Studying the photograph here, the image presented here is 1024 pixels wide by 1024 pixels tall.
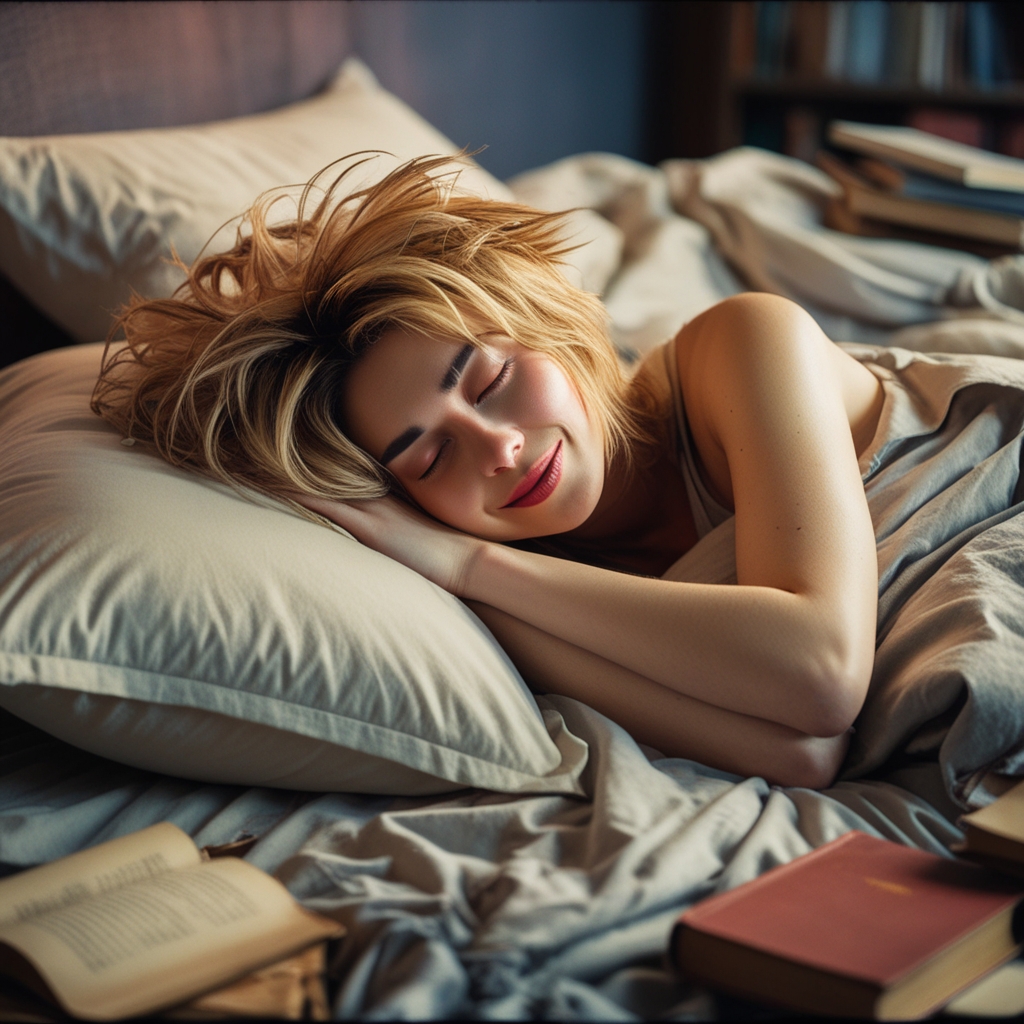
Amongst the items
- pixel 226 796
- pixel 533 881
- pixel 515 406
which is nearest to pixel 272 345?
pixel 515 406

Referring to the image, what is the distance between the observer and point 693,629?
34.5 inches

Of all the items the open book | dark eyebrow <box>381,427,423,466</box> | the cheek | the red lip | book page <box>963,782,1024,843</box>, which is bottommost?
the open book

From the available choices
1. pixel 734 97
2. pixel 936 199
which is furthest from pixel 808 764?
pixel 734 97

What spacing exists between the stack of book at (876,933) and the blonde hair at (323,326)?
0.52 metres

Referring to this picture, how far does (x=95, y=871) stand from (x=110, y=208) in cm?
86

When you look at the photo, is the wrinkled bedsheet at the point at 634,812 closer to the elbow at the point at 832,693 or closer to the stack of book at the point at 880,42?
the elbow at the point at 832,693

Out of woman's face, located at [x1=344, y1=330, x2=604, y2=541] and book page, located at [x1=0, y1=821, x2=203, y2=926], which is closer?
book page, located at [x1=0, y1=821, x2=203, y2=926]

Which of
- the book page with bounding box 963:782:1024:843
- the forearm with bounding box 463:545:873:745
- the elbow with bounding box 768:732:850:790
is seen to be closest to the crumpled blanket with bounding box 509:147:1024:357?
the forearm with bounding box 463:545:873:745

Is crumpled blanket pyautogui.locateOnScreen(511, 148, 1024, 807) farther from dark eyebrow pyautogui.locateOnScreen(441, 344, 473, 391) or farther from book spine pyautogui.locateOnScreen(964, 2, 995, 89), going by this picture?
book spine pyautogui.locateOnScreen(964, 2, 995, 89)

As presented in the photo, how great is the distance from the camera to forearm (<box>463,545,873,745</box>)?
0.85 metres

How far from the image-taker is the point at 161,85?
1.58 m

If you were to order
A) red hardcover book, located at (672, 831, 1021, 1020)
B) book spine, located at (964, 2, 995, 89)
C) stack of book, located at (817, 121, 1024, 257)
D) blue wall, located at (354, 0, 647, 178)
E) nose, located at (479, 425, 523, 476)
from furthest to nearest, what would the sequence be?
1. book spine, located at (964, 2, 995, 89)
2. blue wall, located at (354, 0, 647, 178)
3. stack of book, located at (817, 121, 1024, 257)
4. nose, located at (479, 425, 523, 476)
5. red hardcover book, located at (672, 831, 1021, 1020)

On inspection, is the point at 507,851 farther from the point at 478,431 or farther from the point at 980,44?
the point at 980,44

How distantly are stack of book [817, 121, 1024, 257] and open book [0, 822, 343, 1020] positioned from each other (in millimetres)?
1743
